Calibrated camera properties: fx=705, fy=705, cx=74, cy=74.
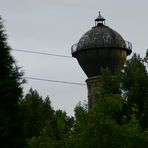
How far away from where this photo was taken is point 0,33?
20250mm

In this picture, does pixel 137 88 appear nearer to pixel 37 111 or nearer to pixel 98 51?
pixel 37 111

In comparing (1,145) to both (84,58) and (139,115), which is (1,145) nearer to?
(139,115)

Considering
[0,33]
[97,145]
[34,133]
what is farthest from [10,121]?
[34,133]

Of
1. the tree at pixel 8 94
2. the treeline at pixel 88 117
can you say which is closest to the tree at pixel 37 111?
the treeline at pixel 88 117

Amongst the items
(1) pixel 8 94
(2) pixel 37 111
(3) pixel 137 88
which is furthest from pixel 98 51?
(1) pixel 8 94

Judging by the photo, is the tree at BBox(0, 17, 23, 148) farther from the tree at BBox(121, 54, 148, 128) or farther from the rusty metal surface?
the rusty metal surface

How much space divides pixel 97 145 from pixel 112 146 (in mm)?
542

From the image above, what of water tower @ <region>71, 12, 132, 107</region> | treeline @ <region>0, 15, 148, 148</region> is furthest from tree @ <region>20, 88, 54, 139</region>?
water tower @ <region>71, 12, 132, 107</region>

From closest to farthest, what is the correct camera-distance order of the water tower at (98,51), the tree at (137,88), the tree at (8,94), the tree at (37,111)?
the tree at (8,94), the tree at (137,88), the tree at (37,111), the water tower at (98,51)

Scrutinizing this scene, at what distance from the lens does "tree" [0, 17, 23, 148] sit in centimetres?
1892

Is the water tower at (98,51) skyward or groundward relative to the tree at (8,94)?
skyward

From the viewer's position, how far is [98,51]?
56.2 meters

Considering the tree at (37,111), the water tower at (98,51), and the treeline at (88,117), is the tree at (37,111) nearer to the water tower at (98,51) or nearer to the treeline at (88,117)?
the treeline at (88,117)

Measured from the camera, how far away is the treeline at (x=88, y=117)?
765 inches
